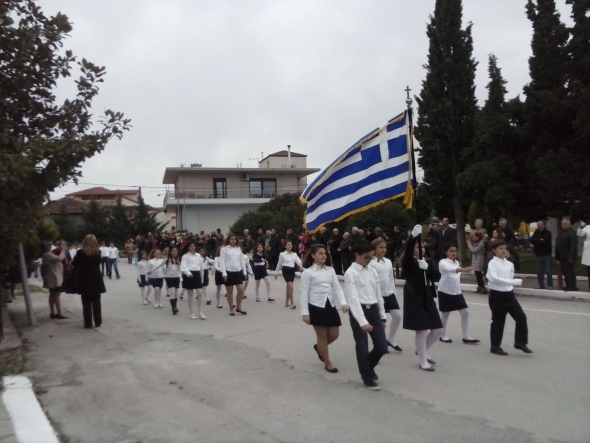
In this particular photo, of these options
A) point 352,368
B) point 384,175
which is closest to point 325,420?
point 352,368

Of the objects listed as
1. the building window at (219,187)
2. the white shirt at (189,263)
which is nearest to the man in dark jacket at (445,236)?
the white shirt at (189,263)

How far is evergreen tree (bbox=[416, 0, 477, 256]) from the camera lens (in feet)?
80.7

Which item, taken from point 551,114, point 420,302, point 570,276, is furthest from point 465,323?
point 551,114

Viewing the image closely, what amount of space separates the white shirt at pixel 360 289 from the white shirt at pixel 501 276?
2005mm

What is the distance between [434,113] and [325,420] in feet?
67.2

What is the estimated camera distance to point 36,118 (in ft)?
34.6

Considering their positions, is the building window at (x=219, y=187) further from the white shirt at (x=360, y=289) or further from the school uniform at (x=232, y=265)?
the white shirt at (x=360, y=289)

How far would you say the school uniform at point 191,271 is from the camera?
513 inches

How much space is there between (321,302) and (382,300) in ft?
2.76

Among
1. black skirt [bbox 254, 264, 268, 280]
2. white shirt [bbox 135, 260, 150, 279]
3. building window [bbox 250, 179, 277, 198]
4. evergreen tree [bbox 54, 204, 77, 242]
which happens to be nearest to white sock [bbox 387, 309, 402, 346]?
black skirt [bbox 254, 264, 268, 280]

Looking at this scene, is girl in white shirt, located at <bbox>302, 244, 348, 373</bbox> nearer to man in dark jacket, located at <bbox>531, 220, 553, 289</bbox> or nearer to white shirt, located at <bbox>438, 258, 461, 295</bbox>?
white shirt, located at <bbox>438, 258, 461, 295</bbox>

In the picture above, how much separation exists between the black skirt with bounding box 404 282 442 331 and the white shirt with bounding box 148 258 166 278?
827cm

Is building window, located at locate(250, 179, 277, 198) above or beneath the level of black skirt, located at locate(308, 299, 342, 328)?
above

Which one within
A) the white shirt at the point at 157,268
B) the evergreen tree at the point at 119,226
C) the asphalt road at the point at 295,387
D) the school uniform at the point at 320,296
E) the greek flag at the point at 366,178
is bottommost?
the asphalt road at the point at 295,387
